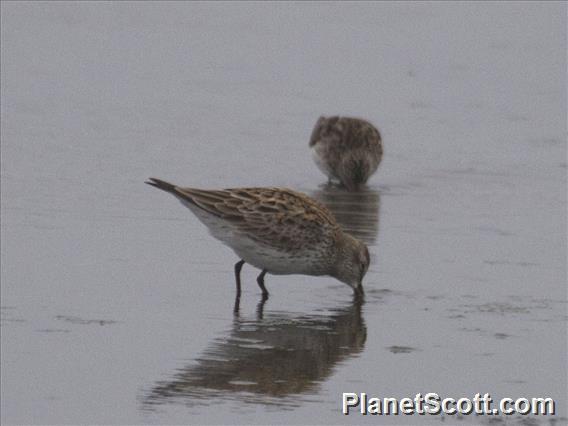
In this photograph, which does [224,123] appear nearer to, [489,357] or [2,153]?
[2,153]

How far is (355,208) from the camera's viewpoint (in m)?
17.1

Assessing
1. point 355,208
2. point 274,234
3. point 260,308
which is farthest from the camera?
point 355,208

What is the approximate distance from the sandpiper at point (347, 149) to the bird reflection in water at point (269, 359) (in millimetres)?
6225

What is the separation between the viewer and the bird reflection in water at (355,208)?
15453mm

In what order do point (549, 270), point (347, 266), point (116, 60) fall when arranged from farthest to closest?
point (116, 60)
point (549, 270)
point (347, 266)

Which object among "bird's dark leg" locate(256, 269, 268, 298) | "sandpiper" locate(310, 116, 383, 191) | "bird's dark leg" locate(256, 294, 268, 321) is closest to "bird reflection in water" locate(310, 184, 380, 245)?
"sandpiper" locate(310, 116, 383, 191)

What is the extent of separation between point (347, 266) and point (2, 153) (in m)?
6.84

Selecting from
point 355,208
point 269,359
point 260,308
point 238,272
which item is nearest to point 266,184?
point 355,208

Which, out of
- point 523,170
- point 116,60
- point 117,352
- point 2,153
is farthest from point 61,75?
point 117,352

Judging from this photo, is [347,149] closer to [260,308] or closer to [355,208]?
[355,208]

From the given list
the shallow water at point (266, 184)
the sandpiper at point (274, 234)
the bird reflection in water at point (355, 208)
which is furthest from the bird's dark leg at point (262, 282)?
the bird reflection in water at point (355, 208)

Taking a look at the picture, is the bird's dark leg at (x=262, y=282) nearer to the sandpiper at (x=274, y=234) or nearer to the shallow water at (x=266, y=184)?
the sandpiper at (x=274, y=234)

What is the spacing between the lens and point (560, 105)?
968 inches

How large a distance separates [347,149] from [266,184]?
151cm
